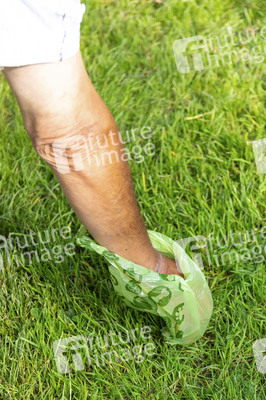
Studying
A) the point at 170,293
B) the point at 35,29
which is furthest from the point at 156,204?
the point at 35,29

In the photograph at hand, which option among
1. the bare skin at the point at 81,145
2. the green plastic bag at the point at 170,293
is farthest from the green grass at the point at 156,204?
the bare skin at the point at 81,145

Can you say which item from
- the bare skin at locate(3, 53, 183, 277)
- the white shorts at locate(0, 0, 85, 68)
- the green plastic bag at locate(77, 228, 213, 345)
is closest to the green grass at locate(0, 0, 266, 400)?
the green plastic bag at locate(77, 228, 213, 345)

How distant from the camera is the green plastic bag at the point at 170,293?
147 centimetres

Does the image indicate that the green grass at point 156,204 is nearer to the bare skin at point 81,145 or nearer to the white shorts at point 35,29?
the bare skin at point 81,145

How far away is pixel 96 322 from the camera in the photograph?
63.9 inches

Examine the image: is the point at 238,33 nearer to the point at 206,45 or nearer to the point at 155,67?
the point at 206,45

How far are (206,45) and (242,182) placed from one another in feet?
2.88

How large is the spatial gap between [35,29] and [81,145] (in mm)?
305

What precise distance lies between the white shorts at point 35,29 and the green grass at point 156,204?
0.87m

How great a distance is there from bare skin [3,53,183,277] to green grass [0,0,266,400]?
34cm

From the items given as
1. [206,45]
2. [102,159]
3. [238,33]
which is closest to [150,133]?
[206,45]

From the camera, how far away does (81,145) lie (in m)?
1.26

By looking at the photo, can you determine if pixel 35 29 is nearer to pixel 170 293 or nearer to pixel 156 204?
pixel 170 293

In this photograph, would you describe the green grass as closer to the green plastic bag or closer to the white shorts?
the green plastic bag
